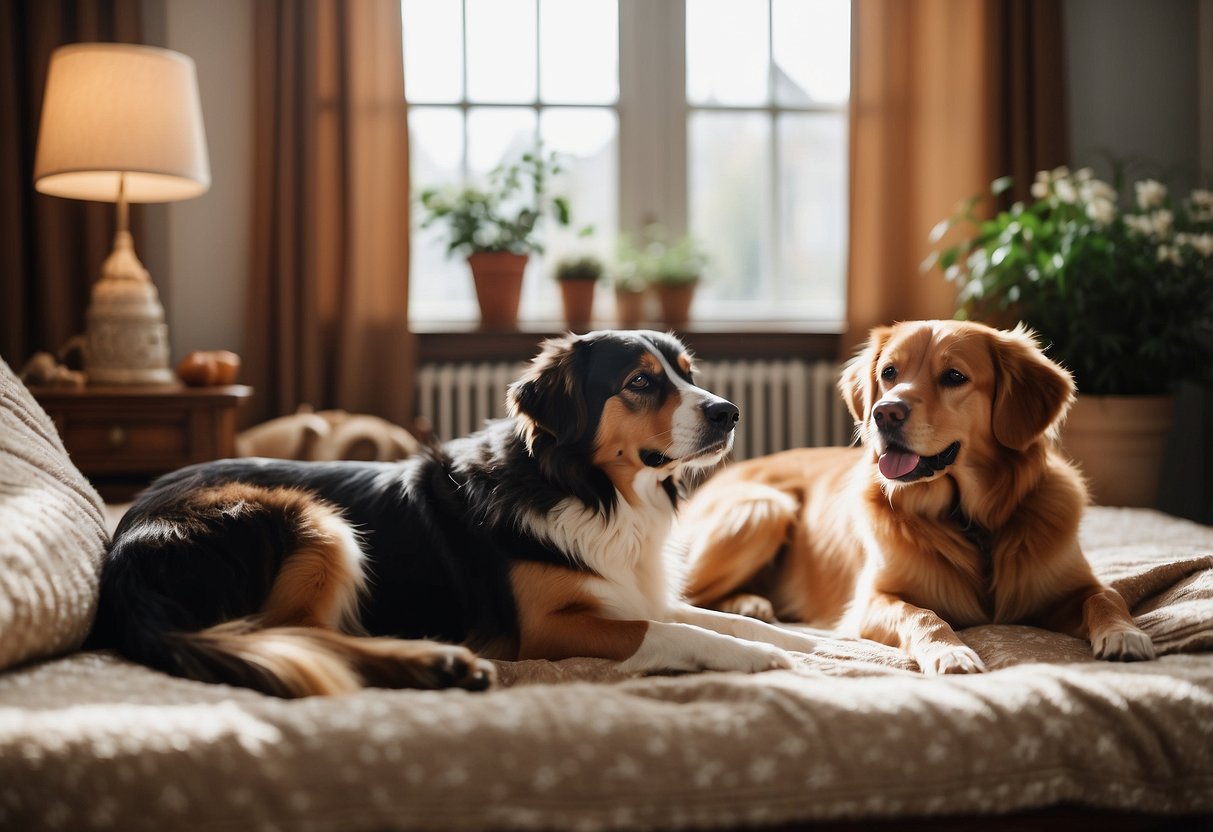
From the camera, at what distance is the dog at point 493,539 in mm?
1604

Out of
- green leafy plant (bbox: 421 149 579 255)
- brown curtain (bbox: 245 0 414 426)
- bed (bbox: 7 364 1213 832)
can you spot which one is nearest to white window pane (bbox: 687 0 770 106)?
green leafy plant (bbox: 421 149 579 255)

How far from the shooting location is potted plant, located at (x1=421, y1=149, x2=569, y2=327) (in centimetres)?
418

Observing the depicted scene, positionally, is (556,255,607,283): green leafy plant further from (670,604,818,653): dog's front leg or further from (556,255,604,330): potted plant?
(670,604,818,653): dog's front leg

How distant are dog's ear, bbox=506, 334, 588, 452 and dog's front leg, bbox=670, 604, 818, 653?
439mm

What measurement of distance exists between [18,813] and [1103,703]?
1254 millimetres

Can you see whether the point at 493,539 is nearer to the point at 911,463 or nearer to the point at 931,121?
the point at 911,463

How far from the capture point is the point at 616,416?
1871mm

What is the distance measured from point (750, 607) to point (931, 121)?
2867mm

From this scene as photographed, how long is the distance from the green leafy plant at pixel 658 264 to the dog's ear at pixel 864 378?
6.82ft

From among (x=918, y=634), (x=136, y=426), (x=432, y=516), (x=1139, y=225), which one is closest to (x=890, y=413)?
(x=918, y=634)

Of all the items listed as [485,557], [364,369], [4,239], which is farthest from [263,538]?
[4,239]

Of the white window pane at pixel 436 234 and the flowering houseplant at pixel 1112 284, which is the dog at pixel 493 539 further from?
the white window pane at pixel 436 234

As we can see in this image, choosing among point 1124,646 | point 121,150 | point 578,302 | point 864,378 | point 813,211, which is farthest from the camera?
point 813,211

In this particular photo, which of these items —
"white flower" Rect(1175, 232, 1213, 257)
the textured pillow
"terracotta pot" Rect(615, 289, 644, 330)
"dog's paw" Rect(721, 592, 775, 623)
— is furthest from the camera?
"terracotta pot" Rect(615, 289, 644, 330)
